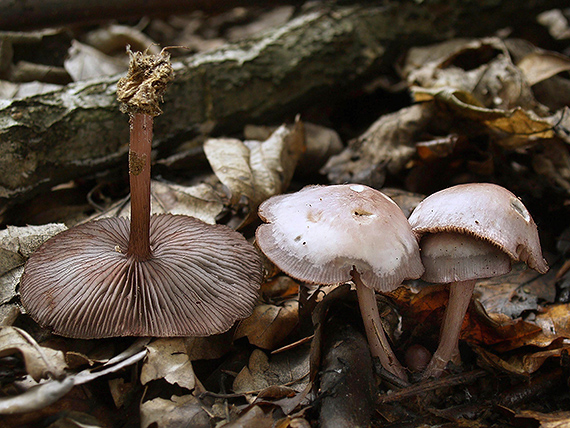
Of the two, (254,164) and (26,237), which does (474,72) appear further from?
(26,237)

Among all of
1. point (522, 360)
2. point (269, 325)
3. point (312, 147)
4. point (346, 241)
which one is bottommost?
point (522, 360)

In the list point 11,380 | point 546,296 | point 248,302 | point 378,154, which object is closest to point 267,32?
point 378,154

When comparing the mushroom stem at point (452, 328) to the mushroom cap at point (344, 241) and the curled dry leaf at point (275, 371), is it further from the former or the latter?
the curled dry leaf at point (275, 371)

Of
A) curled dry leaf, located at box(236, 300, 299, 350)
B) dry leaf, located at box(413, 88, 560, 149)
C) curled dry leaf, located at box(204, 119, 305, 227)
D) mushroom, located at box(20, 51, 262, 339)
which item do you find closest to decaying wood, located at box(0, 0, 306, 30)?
curled dry leaf, located at box(204, 119, 305, 227)

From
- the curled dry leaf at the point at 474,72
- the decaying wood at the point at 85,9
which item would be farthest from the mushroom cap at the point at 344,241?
the decaying wood at the point at 85,9

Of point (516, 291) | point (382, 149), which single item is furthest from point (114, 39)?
point (516, 291)

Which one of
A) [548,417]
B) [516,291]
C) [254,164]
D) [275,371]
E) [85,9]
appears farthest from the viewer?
[85,9]
